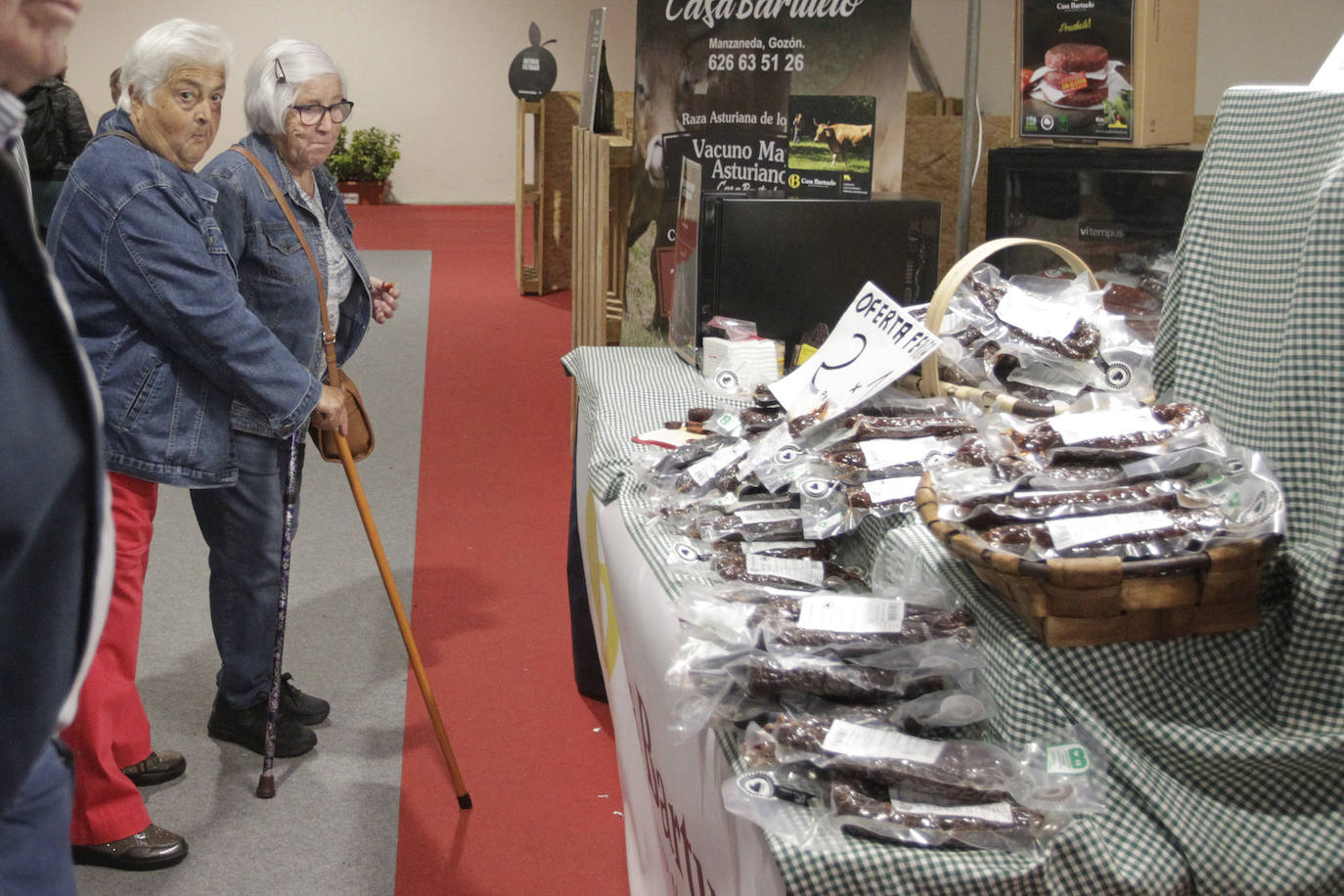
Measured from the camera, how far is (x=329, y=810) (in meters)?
2.71

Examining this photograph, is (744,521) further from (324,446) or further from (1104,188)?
(1104,188)

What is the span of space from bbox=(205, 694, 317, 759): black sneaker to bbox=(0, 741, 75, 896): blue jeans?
186 centimetres

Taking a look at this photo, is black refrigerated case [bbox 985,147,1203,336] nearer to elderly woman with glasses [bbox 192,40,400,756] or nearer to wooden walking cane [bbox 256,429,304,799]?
elderly woman with glasses [bbox 192,40,400,756]

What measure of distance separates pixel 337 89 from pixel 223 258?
0.55 m

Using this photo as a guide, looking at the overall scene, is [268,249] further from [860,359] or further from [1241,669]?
[1241,669]

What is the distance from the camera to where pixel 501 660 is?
11.3 ft

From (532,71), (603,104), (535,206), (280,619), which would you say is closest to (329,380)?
(280,619)

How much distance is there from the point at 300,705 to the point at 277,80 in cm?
155

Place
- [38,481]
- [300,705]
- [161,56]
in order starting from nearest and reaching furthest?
[38,481] → [161,56] → [300,705]

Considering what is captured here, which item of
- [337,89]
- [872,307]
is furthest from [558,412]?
[872,307]

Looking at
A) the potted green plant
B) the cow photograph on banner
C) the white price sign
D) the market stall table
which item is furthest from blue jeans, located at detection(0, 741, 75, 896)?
the potted green plant

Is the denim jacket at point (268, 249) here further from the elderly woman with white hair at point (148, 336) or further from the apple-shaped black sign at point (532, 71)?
the apple-shaped black sign at point (532, 71)

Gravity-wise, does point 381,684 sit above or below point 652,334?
below

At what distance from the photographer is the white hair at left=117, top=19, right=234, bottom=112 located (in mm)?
2291
